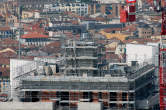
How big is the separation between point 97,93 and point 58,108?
1.83 meters

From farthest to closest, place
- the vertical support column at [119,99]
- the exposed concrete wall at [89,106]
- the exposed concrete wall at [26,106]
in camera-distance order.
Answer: the vertical support column at [119,99] → the exposed concrete wall at [26,106] → the exposed concrete wall at [89,106]

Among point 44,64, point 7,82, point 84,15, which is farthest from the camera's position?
point 84,15

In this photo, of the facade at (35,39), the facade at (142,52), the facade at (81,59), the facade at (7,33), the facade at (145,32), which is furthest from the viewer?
the facade at (7,33)

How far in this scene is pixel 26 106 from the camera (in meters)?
38.3

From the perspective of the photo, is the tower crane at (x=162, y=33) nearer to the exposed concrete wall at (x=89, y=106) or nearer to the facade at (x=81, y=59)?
the exposed concrete wall at (x=89, y=106)

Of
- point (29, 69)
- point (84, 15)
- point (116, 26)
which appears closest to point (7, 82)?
point (29, 69)

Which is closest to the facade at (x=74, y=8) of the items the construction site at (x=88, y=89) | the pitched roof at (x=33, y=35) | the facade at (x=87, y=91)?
the pitched roof at (x=33, y=35)

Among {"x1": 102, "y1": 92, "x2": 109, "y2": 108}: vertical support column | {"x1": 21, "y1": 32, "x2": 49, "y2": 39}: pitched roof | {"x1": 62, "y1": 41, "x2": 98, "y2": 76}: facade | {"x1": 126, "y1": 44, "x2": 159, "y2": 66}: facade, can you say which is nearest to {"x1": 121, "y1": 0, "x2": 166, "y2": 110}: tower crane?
{"x1": 102, "y1": 92, "x2": 109, "y2": 108}: vertical support column

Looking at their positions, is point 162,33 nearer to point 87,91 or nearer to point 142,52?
point 87,91

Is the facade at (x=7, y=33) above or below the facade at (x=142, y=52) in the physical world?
below

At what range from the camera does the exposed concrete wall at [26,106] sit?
38156mm

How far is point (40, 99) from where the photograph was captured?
40500mm

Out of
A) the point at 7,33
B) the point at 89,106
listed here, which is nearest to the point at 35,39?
the point at 7,33

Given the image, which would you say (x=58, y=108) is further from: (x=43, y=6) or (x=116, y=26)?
(x=43, y=6)
